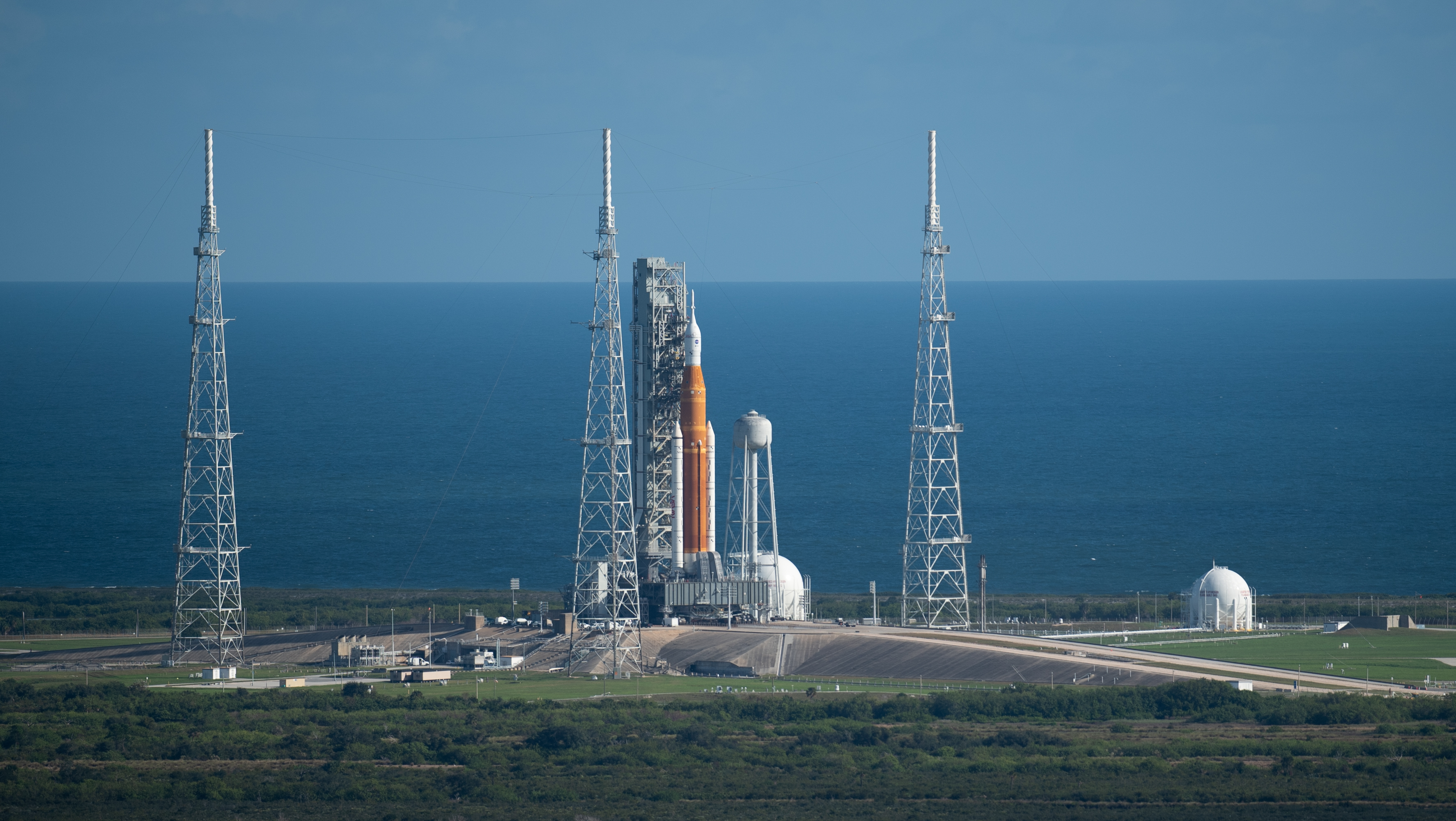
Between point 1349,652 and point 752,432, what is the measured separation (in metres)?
28.2

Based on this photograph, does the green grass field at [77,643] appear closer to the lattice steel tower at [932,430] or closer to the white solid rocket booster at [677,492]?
the white solid rocket booster at [677,492]

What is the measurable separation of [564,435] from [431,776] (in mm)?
120423

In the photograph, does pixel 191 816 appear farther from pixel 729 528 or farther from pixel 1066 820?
pixel 729 528

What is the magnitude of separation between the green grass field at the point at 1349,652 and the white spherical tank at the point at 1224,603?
2647 millimetres

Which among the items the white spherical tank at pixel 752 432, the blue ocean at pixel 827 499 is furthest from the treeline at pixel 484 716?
the blue ocean at pixel 827 499

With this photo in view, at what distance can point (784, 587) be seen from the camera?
85250 millimetres

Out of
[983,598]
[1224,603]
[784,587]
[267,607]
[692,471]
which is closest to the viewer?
[692,471]

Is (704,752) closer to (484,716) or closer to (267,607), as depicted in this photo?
(484,716)

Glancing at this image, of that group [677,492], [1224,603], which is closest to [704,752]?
[677,492]

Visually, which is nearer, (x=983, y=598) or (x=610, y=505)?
(x=610, y=505)

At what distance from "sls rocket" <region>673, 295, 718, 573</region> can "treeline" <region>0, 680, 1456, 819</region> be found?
13.9m

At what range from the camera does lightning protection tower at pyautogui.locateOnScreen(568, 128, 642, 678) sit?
2891 inches

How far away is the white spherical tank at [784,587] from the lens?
3305 inches

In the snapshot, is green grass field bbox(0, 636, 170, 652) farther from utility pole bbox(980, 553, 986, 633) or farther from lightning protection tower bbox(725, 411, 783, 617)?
utility pole bbox(980, 553, 986, 633)
